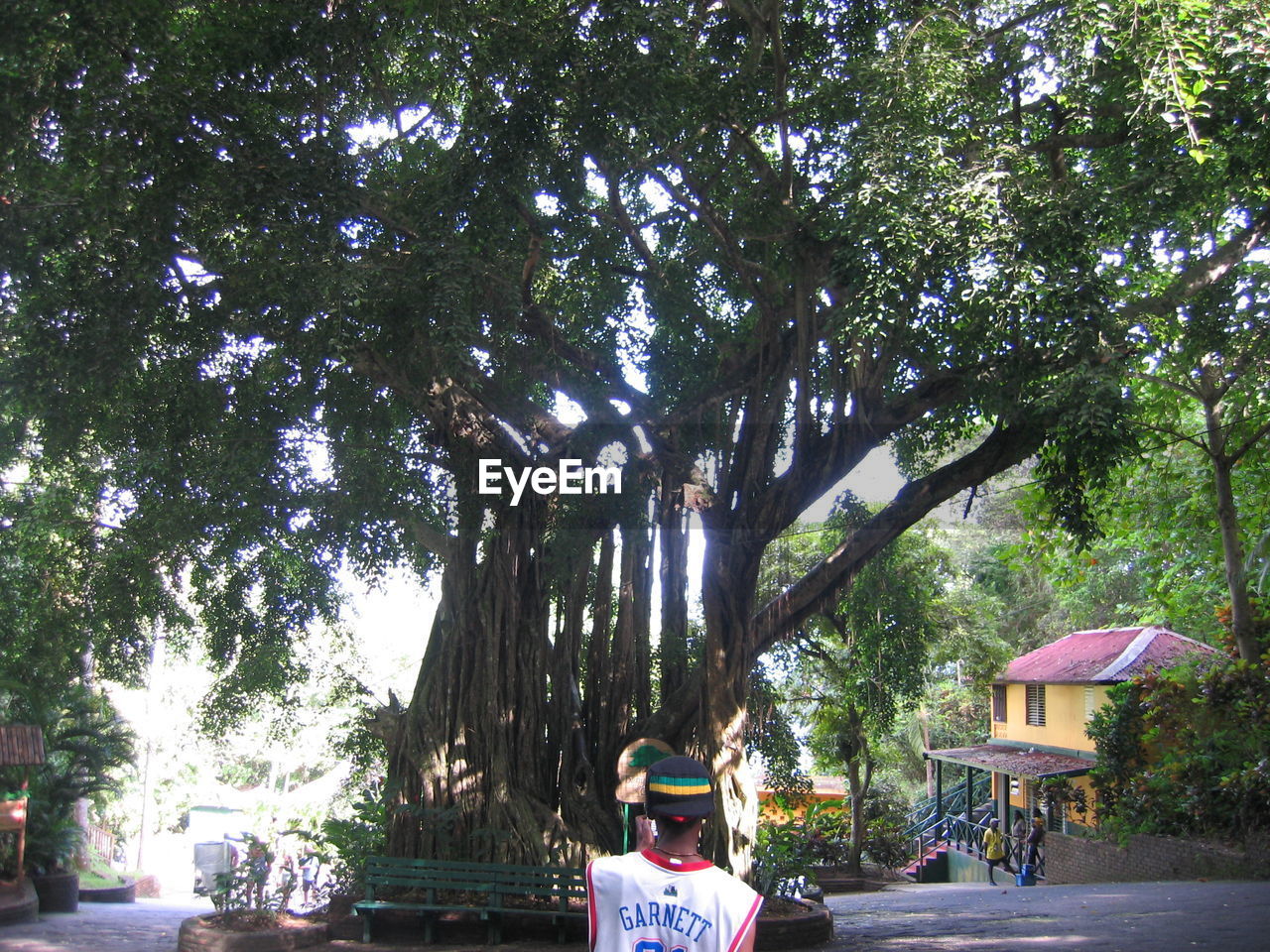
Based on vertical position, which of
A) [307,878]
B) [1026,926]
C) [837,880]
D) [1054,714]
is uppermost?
[1054,714]

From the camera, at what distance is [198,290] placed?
9.78 metres

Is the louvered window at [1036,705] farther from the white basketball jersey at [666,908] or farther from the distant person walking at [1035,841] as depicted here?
the white basketball jersey at [666,908]

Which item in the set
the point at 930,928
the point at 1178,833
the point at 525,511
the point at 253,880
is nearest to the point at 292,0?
the point at 525,511

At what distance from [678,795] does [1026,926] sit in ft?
27.1

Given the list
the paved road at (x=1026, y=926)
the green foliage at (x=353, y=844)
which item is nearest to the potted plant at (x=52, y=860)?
the paved road at (x=1026, y=926)

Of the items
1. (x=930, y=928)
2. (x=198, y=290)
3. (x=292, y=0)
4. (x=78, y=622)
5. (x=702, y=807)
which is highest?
(x=292, y=0)

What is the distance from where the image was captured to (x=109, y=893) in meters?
17.8

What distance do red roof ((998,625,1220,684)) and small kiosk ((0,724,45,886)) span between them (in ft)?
51.0

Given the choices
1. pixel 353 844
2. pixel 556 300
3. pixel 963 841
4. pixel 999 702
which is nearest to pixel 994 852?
pixel 963 841

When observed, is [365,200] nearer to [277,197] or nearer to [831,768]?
[277,197]

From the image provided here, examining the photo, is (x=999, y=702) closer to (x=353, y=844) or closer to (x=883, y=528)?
(x=883, y=528)

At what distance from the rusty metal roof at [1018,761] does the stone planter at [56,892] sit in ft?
47.3

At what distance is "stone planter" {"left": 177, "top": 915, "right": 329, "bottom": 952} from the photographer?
844 centimetres

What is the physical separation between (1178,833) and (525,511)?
883 centimetres
